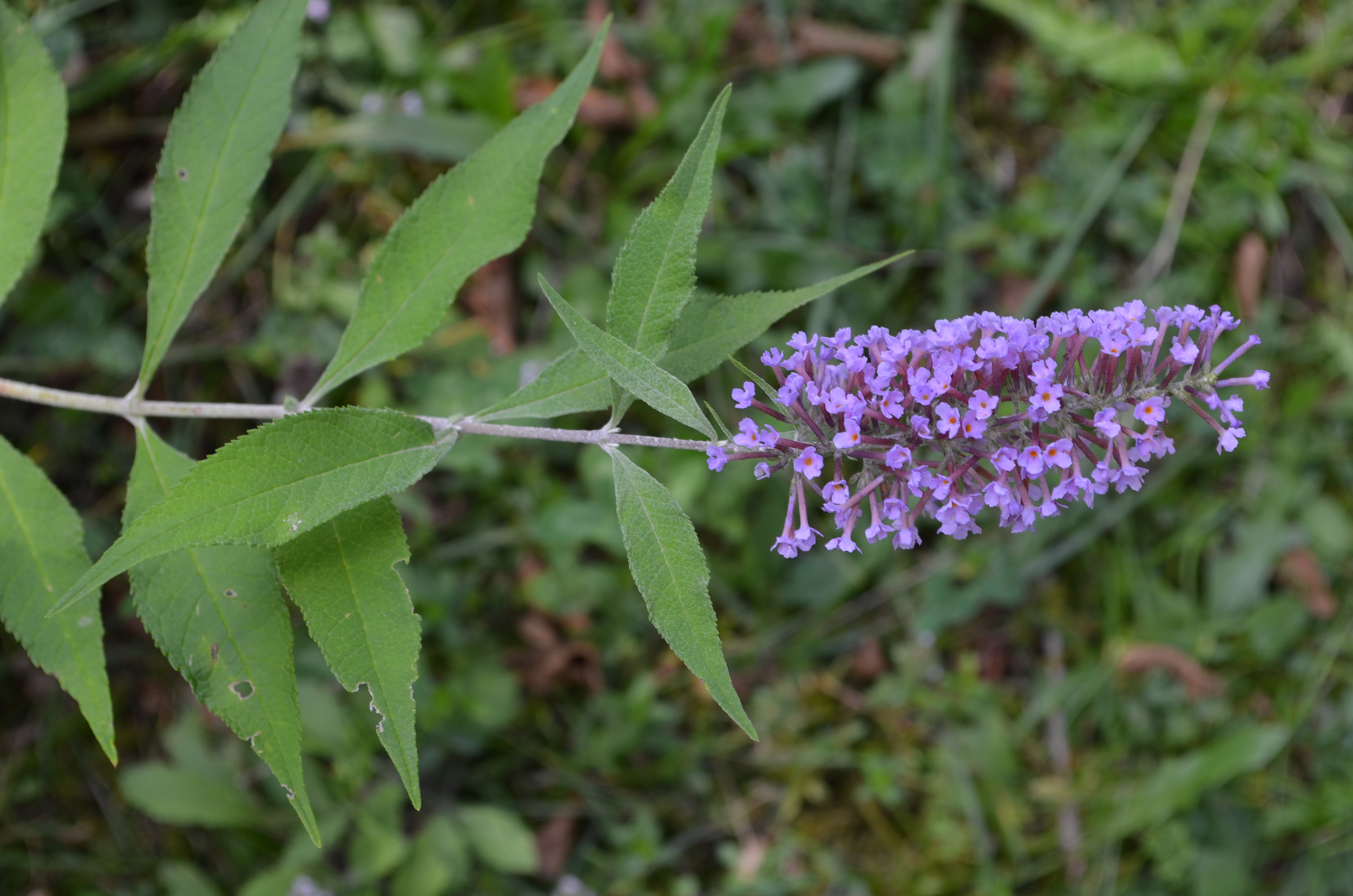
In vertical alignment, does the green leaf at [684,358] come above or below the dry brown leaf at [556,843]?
above

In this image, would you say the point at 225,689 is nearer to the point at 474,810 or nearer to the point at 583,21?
the point at 474,810

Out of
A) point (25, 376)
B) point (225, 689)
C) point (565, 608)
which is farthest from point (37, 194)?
point (565, 608)

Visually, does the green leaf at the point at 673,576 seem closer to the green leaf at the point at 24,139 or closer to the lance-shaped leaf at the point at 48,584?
the lance-shaped leaf at the point at 48,584

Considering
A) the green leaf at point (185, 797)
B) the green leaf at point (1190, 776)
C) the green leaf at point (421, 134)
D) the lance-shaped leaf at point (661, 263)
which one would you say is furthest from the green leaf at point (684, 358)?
the green leaf at point (1190, 776)

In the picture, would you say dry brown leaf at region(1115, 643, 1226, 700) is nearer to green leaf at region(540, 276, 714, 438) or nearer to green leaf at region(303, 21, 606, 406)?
green leaf at region(540, 276, 714, 438)

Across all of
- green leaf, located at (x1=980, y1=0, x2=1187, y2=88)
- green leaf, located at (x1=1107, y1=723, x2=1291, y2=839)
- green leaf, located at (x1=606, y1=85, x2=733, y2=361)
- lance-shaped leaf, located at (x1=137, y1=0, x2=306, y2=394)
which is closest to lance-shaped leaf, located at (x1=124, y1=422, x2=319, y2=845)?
lance-shaped leaf, located at (x1=137, y1=0, x2=306, y2=394)
